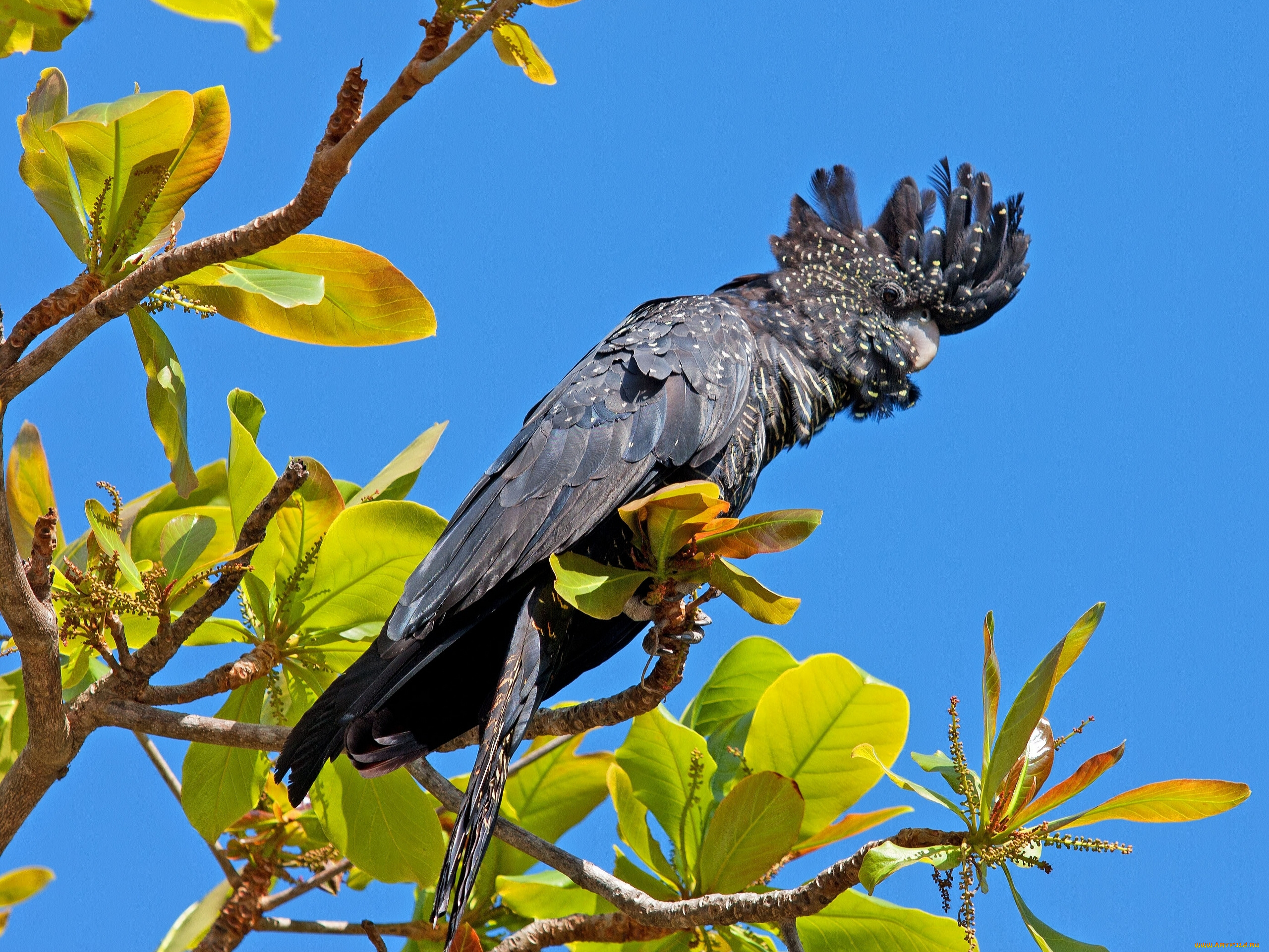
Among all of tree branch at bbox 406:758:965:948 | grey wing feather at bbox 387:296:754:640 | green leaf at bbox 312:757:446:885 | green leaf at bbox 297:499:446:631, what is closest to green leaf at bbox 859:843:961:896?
tree branch at bbox 406:758:965:948

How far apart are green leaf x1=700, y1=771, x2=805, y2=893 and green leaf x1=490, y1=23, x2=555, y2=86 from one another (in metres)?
1.42

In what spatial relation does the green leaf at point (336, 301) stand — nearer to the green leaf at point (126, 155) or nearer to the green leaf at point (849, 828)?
the green leaf at point (126, 155)

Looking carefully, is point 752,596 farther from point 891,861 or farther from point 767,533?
point 891,861

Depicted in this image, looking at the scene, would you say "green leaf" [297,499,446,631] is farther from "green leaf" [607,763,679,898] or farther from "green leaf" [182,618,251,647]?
"green leaf" [607,763,679,898]

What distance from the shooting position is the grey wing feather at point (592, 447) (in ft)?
8.05

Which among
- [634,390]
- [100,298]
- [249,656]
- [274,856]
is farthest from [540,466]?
[274,856]

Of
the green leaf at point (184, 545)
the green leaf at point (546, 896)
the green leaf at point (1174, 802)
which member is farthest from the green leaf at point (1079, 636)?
the green leaf at point (184, 545)

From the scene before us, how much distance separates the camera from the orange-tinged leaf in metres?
1.94

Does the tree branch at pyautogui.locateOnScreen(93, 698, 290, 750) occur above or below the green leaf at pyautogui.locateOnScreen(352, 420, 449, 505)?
below

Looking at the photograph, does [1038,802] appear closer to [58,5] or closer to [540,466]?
[540,466]

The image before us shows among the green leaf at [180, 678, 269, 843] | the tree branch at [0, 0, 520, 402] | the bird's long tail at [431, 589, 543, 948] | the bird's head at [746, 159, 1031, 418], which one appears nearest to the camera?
the tree branch at [0, 0, 520, 402]

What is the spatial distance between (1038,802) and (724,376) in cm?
136

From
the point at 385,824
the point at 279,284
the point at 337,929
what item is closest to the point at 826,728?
the point at 385,824

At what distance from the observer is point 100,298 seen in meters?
2.11
